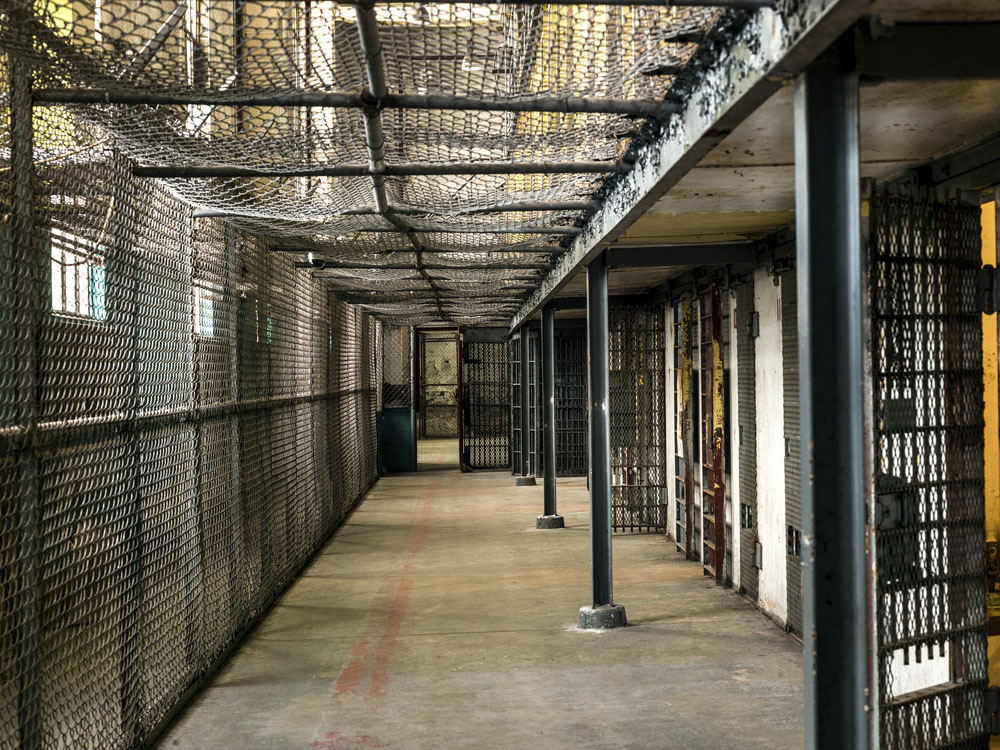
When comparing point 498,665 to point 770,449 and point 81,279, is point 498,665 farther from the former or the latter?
point 81,279

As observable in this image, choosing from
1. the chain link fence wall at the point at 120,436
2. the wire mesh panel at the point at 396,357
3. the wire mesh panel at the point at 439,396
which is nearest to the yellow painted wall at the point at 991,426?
the chain link fence wall at the point at 120,436

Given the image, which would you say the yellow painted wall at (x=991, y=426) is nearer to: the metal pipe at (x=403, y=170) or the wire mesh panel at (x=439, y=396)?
the metal pipe at (x=403, y=170)

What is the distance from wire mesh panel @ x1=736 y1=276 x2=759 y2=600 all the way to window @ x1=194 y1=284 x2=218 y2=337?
3.74 m

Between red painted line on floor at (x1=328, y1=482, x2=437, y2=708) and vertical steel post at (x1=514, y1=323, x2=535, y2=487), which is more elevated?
vertical steel post at (x1=514, y1=323, x2=535, y2=487)

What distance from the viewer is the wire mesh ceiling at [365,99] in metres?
2.88

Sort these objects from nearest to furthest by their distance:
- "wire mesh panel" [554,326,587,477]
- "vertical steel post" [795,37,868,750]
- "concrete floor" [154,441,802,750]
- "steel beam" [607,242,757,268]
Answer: "vertical steel post" [795,37,868,750]
"concrete floor" [154,441,802,750]
"steel beam" [607,242,757,268]
"wire mesh panel" [554,326,587,477]

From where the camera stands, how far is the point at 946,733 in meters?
3.60

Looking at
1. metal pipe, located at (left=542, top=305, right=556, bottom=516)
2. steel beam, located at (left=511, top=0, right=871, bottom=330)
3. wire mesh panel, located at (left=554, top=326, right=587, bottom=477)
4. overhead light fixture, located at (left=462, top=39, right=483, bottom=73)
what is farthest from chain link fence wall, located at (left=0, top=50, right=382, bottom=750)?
wire mesh panel, located at (left=554, top=326, right=587, bottom=477)

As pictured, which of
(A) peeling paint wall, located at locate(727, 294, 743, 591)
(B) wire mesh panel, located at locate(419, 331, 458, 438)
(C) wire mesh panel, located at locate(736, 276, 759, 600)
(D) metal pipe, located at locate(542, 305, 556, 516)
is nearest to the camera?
(C) wire mesh panel, located at locate(736, 276, 759, 600)

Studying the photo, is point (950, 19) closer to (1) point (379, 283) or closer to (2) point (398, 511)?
(1) point (379, 283)

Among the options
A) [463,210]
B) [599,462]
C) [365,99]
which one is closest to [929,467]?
[365,99]

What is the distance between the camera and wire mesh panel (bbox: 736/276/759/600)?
6699 millimetres

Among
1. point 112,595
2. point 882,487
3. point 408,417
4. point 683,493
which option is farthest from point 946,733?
point 408,417

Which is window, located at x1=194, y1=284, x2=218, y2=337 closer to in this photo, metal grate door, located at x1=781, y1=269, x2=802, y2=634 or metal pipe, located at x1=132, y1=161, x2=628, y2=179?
metal pipe, located at x1=132, y1=161, x2=628, y2=179
